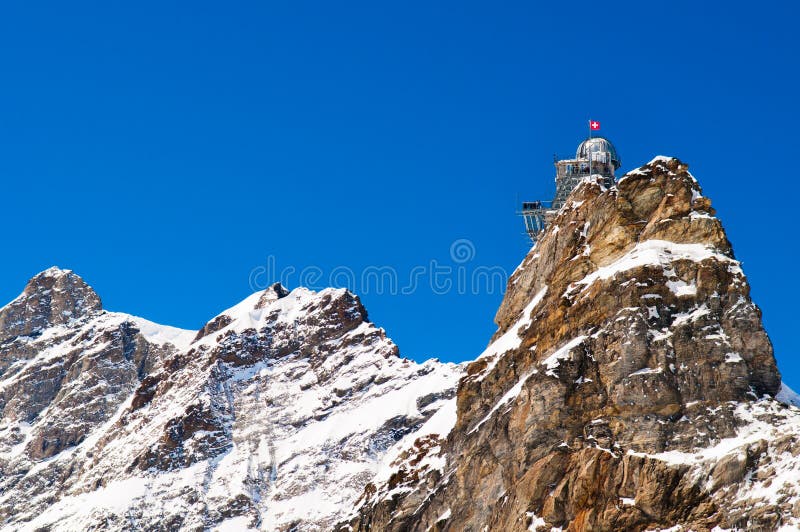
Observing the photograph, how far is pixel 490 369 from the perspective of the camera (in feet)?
385

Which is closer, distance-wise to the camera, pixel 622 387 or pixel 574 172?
pixel 622 387

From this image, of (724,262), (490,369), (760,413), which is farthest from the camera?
(490,369)

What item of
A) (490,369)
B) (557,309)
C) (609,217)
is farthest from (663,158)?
(490,369)

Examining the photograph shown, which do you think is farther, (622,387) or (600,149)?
(600,149)

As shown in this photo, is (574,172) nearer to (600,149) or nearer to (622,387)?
(600,149)

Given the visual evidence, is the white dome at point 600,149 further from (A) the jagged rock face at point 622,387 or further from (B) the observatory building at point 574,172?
(A) the jagged rock face at point 622,387

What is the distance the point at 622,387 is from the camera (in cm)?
9969

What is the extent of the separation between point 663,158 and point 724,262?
1256 centimetres

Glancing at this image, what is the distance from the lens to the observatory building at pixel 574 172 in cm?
14388

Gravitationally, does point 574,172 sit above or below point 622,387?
above

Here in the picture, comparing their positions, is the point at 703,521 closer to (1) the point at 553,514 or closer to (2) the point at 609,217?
(1) the point at 553,514

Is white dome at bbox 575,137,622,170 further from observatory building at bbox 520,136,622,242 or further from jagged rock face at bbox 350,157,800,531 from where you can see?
jagged rock face at bbox 350,157,800,531

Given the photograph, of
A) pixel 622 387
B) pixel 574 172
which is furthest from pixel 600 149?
pixel 622 387

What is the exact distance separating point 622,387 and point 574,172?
48.6 metres
